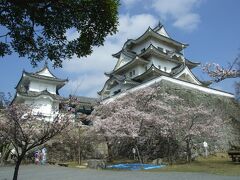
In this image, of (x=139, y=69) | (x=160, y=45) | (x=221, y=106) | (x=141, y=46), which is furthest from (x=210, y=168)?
(x=141, y=46)

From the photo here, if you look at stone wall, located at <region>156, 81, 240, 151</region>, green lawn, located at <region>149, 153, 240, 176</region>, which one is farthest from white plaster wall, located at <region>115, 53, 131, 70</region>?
green lawn, located at <region>149, 153, 240, 176</region>

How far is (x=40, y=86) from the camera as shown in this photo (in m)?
41.3

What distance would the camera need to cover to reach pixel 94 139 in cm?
2625

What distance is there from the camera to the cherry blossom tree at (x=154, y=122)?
21.4 metres

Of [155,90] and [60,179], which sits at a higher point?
[155,90]

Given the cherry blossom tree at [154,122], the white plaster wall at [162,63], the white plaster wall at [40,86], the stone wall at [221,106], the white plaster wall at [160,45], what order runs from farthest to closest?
the white plaster wall at [40,86]
the white plaster wall at [160,45]
the white plaster wall at [162,63]
the stone wall at [221,106]
the cherry blossom tree at [154,122]

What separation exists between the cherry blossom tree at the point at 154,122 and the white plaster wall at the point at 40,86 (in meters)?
19.1

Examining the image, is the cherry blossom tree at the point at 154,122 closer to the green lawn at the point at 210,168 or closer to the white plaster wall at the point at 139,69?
the green lawn at the point at 210,168

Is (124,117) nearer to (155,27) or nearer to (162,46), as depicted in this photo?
(162,46)

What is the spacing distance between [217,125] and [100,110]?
989cm

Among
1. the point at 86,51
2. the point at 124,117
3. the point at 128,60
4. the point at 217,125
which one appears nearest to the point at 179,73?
the point at 128,60

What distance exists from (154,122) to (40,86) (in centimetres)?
2418

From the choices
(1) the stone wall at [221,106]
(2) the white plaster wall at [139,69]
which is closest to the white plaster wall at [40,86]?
(2) the white plaster wall at [139,69]

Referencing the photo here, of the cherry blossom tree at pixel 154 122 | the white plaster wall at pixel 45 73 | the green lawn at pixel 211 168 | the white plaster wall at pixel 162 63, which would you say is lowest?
the green lawn at pixel 211 168
